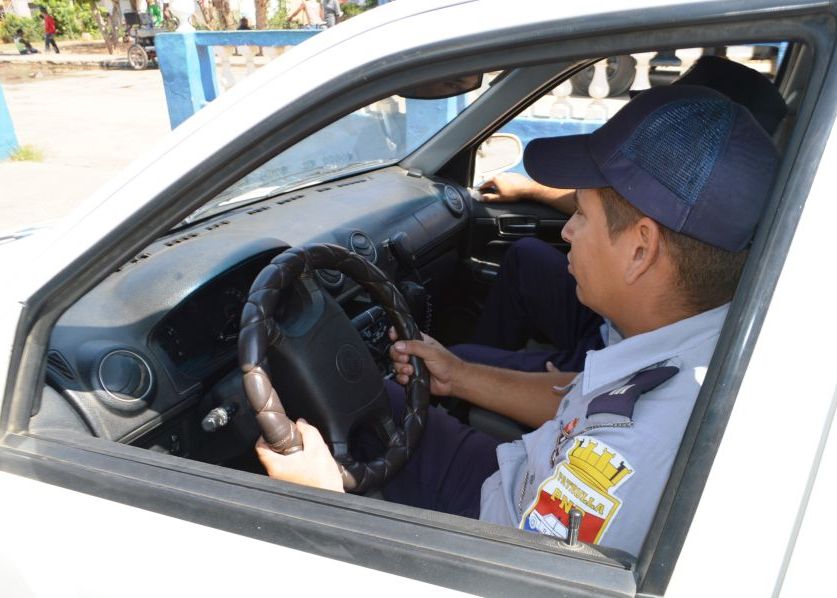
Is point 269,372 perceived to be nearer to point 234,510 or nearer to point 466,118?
point 234,510

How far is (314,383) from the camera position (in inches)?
63.8

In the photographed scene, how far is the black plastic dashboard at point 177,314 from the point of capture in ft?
5.07

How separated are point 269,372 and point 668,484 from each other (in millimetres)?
939

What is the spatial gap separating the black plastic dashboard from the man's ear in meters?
0.91

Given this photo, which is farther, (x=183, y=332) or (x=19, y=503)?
(x=183, y=332)

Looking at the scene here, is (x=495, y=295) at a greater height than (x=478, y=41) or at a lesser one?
lesser

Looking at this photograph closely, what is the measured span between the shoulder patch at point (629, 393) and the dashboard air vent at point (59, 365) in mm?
1033

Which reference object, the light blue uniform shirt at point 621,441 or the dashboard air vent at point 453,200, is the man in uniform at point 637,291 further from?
the dashboard air vent at point 453,200

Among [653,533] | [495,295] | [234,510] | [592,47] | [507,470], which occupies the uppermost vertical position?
[592,47]

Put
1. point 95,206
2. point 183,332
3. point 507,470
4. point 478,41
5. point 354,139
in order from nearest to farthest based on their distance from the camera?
point 478,41 → point 95,206 → point 507,470 → point 183,332 → point 354,139

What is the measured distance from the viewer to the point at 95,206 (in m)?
1.18

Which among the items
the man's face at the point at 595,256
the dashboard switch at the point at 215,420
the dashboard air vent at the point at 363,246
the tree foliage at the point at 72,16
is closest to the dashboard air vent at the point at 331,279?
the dashboard air vent at the point at 363,246

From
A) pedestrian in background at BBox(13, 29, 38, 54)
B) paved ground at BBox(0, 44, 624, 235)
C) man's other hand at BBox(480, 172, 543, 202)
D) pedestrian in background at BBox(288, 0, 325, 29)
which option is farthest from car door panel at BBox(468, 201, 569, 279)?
pedestrian in background at BBox(13, 29, 38, 54)

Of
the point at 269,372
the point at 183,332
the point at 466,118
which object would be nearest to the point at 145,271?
the point at 183,332
